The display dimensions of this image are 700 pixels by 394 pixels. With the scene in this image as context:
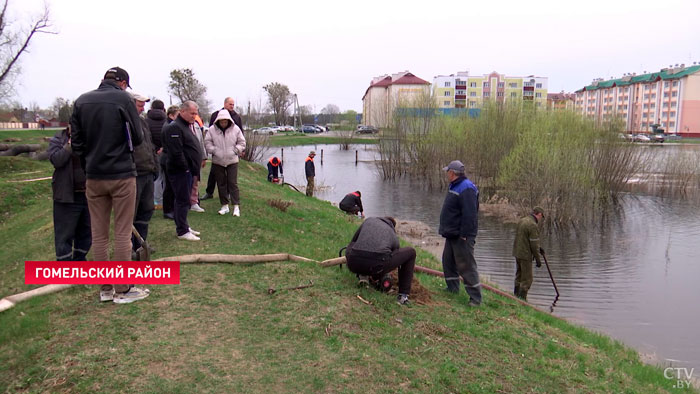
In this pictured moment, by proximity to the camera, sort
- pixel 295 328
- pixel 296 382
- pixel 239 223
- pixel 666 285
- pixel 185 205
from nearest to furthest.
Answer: pixel 296 382
pixel 295 328
pixel 185 205
pixel 239 223
pixel 666 285

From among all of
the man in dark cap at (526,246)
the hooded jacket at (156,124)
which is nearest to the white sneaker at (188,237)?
the hooded jacket at (156,124)

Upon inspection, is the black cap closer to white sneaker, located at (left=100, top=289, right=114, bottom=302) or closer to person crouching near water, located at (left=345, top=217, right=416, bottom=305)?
white sneaker, located at (left=100, top=289, right=114, bottom=302)

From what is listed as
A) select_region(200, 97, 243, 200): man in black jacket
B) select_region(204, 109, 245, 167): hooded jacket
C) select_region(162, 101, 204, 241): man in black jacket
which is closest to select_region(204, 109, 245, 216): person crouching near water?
select_region(204, 109, 245, 167): hooded jacket

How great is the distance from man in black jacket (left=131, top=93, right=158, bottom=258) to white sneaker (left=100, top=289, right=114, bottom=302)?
1226 mm

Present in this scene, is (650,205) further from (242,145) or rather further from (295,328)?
(295,328)

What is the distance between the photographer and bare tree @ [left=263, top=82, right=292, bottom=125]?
10656 cm

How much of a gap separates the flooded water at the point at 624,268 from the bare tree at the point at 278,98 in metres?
81.8

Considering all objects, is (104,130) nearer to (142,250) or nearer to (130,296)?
(130,296)

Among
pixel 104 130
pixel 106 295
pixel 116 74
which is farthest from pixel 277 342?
pixel 116 74

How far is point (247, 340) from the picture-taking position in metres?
4.86

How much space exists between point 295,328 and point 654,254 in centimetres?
1601

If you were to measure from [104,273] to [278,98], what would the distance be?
105778mm

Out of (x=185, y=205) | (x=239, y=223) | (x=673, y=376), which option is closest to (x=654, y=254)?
(x=673, y=376)

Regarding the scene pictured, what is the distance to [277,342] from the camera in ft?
16.1
